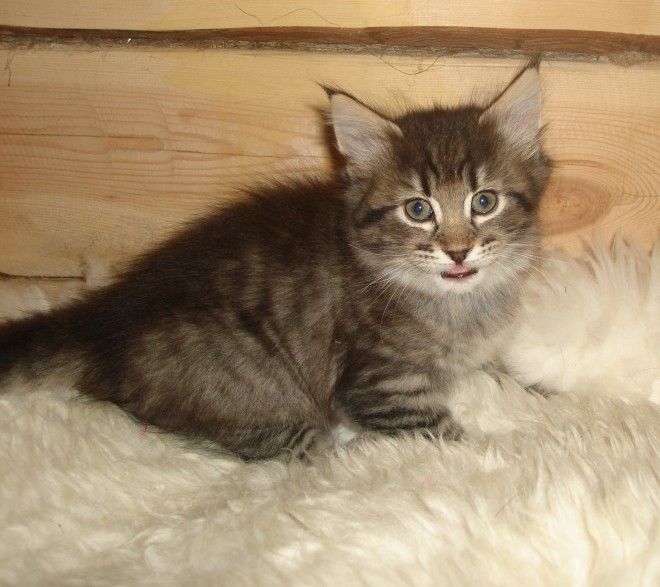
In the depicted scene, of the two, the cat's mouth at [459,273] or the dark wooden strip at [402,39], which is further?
the dark wooden strip at [402,39]

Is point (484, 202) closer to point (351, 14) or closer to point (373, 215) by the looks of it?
point (373, 215)

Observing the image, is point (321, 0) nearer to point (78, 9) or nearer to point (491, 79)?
point (491, 79)

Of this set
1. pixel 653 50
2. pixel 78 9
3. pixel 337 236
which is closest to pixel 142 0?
pixel 78 9

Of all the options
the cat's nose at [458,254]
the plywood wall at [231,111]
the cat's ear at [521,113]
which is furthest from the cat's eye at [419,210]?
the plywood wall at [231,111]

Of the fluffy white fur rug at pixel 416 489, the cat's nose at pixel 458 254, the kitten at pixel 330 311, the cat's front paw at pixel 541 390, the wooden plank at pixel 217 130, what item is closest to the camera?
the fluffy white fur rug at pixel 416 489

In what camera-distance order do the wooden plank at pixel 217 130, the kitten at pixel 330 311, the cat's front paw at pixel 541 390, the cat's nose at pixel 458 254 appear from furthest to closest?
1. the wooden plank at pixel 217 130
2. the cat's front paw at pixel 541 390
3. the kitten at pixel 330 311
4. the cat's nose at pixel 458 254

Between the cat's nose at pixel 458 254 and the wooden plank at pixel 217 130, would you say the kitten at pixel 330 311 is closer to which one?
the cat's nose at pixel 458 254

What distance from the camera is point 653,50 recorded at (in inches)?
72.2

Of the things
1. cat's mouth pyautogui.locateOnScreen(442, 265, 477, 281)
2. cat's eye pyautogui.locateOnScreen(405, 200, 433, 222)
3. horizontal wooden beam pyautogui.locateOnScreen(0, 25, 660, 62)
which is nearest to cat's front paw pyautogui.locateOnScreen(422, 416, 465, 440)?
cat's mouth pyautogui.locateOnScreen(442, 265, 477, 281)

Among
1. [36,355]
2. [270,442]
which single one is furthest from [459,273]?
[36,355]

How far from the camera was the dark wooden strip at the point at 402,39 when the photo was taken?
71.2 inches

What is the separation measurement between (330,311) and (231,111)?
67 centimetres

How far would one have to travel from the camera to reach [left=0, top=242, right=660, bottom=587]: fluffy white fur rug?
3.82ft

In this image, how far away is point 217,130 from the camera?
6.46 ft
